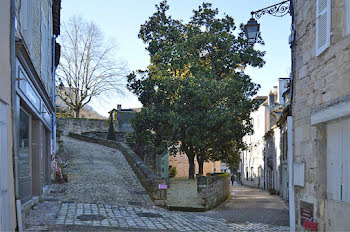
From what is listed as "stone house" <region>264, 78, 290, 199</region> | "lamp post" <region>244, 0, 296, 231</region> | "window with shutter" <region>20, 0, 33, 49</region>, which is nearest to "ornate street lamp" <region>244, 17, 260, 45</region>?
"lamp post" <region>244, 0, 296, 231</region>

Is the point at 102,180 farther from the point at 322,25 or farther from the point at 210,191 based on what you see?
the point at 322,25

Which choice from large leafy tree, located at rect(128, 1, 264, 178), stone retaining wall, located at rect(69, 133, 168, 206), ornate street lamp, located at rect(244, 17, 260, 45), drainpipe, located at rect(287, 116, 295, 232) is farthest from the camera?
large leafy tree, located at rect(128, 1, 264, 178)

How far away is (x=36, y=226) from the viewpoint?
315 inches

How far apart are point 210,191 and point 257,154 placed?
73.0 ft

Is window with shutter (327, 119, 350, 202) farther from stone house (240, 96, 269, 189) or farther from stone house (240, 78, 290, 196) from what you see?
stone house (240, 96, 269, 189)

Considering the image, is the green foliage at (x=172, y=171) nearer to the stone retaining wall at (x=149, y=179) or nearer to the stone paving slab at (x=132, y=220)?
the stone retaining wall at (x=149, y=179)

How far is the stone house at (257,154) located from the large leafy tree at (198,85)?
11119mm

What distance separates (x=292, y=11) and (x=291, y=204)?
12.9 feet

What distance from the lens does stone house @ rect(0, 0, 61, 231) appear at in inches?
249

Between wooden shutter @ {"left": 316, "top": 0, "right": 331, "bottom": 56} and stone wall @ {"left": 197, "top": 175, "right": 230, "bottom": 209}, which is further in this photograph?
stone wall @ {"left": 197, "top": 175, "right": 230, "bottom": 209}

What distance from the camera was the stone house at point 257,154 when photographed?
3509 centimetres

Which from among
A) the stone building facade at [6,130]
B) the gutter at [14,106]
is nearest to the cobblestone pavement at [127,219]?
the gutter at [14,106]

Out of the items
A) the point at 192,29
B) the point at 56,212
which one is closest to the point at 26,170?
the point at 56,212

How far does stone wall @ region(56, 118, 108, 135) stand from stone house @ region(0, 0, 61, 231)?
82.9 feet
